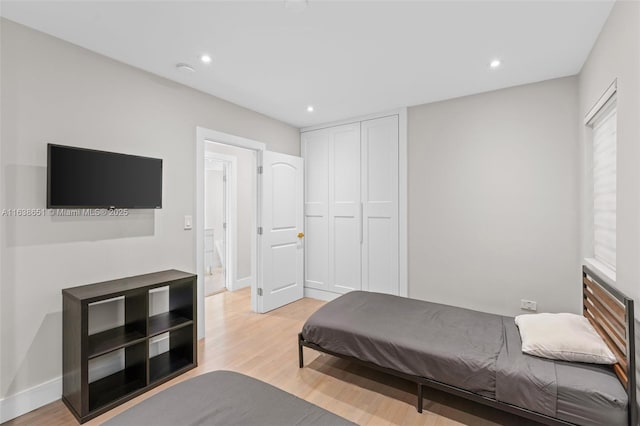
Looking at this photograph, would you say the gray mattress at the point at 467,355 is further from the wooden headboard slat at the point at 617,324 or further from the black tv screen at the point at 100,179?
the black tv screen at the point at 100,179

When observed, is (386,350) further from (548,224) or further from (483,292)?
(548,224)

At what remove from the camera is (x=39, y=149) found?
213 cm

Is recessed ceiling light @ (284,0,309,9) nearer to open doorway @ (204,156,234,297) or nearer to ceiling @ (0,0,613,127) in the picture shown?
ceiling @ (0,0,613,127)

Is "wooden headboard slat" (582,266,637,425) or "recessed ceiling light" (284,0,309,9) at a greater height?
"recessed ceiling light" (284,0,309,9)

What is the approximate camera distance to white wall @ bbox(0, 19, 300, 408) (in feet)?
6.61

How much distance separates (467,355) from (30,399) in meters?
2.94

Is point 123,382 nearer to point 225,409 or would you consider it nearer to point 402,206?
point 225,409

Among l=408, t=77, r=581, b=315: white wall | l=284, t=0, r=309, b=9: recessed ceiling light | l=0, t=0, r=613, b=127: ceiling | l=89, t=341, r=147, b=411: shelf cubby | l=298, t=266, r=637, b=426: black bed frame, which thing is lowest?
→ l=89, t=341, r=147, b=411: shelf cubby

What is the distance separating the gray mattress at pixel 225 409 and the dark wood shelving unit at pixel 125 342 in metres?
1.03

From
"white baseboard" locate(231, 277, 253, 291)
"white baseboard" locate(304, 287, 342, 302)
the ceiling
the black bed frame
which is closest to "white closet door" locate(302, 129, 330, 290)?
"white baseboard" locate(304, 287, 342, 302)

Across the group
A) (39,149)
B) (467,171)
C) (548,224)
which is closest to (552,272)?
(548,224)

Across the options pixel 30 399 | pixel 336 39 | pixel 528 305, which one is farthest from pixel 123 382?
pixel 528 305

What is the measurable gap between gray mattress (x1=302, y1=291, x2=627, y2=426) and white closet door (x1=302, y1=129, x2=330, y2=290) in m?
1.54

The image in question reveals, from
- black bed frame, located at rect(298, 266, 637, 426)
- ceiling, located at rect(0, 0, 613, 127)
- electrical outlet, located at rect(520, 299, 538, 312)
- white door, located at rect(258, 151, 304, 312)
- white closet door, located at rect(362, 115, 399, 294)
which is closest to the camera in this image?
black bed frame, located at rect(298, 266, 637, 426)
